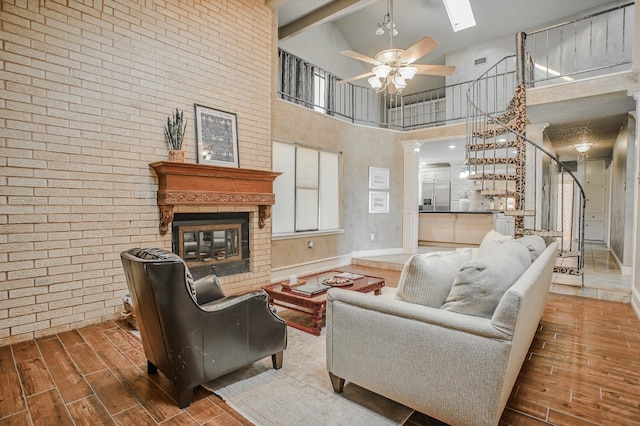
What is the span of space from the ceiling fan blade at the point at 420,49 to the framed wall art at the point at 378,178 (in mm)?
3091

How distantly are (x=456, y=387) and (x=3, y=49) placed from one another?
402cm

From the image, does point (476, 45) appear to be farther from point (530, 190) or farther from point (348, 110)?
point (530, 190)

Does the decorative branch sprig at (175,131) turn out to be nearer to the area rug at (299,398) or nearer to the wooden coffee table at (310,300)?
the wooden coffee table at (310,300)

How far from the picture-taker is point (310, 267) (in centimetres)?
564

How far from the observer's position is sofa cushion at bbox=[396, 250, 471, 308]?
1792mm

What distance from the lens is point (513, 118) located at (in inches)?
200

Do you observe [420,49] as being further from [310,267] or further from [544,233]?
[310,267]

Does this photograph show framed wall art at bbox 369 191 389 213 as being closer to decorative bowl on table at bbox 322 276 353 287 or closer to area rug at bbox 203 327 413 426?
decorative bowl on table at bbox 322 276 353 287

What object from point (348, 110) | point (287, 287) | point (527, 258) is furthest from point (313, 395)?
point (348, 110)

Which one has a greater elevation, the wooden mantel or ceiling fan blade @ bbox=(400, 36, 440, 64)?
ceiling fan blade @ bbox=(400, 36, 440, 64)

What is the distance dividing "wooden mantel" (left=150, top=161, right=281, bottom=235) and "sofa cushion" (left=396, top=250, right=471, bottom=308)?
263 centimetres

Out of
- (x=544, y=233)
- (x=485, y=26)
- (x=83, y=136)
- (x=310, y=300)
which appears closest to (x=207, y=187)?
(x=83, y=136)

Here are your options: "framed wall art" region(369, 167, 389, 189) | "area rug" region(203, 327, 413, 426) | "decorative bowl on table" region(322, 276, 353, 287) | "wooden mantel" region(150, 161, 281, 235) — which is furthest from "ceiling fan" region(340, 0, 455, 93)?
"area rug" region(203, 327, 413, 426)

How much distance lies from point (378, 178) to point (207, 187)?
13.1 ft
